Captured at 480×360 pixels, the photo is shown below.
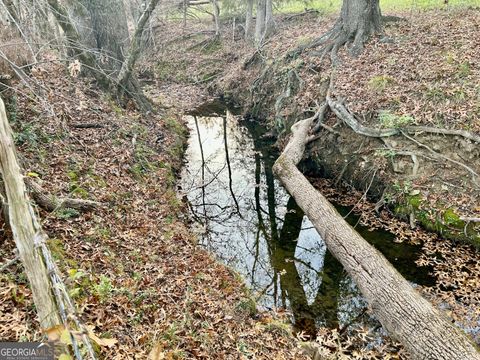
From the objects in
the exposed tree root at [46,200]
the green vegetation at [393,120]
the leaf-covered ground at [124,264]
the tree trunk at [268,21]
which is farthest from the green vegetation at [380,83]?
the tree trunk at [268,21]

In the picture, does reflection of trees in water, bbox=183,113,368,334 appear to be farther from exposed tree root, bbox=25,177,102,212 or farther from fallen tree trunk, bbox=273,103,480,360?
exposed tree root, bbox=25,177,102,212

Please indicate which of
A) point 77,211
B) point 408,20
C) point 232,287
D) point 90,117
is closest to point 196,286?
point 232,287

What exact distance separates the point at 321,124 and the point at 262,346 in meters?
7.47

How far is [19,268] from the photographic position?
417 cm

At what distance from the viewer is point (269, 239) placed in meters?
8.37

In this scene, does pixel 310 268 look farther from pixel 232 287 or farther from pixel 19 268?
pixel 19 268

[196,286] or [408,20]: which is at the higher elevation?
[408,20]

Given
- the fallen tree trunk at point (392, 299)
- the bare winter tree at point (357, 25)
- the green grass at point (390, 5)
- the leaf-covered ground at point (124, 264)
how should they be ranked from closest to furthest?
the leaf-covered ground at point (124, 264) → the fallen tree trunk at point (392, 299) → the bare winter tree at point (357, 25) → the green grass at point (390, 5)

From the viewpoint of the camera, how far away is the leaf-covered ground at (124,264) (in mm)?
4099

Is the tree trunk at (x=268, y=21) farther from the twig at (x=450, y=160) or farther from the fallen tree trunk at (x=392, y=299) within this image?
the fallen tree trunk at (x=392, y=299)

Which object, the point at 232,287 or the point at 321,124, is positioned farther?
the point at 321,124

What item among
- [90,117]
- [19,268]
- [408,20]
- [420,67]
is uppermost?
[408,20]

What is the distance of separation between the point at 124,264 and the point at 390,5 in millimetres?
19040

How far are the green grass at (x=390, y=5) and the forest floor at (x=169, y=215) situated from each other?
1858 mm
